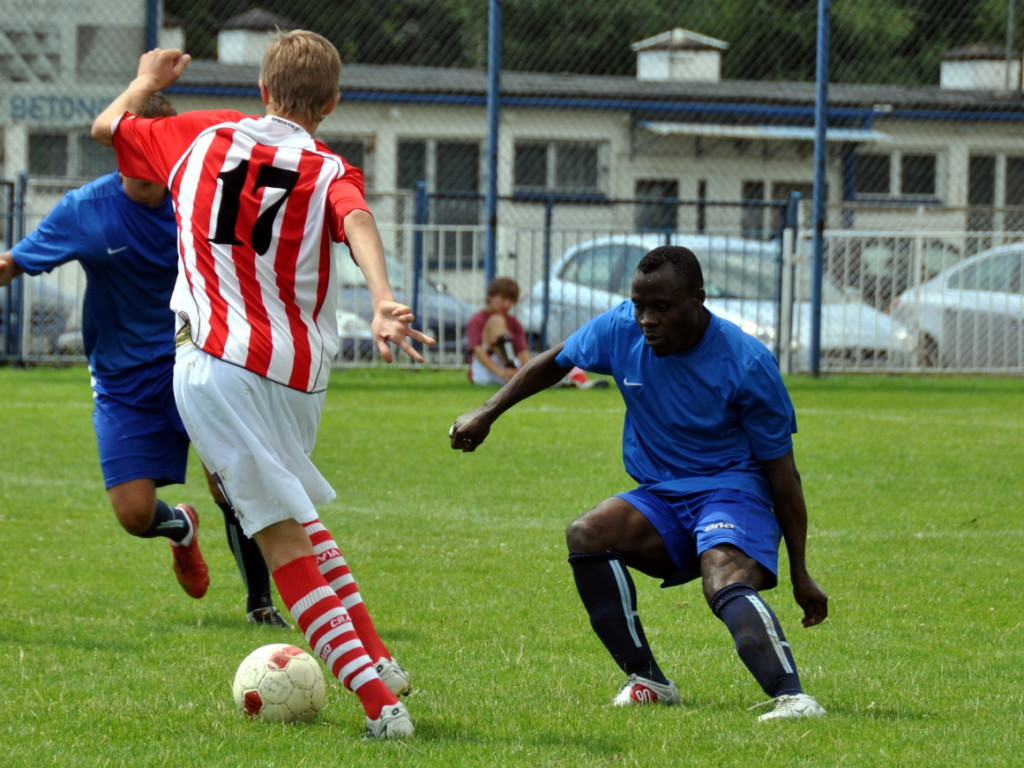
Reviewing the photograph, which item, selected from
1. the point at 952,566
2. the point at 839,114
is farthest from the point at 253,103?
the point at 952,566

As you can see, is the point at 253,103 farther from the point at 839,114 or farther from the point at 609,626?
the point at 609,626

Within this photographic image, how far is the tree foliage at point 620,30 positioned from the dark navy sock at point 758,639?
56.4ft

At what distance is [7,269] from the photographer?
5.64 meters

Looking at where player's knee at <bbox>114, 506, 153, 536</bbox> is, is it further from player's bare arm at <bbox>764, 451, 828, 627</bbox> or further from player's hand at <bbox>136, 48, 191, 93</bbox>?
player's bare arm at <bbox>764, 451, 828, 627</bbox>

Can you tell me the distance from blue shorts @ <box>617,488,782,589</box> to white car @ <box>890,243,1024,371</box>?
12.9 metres

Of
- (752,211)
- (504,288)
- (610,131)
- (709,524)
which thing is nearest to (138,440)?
(709,524)

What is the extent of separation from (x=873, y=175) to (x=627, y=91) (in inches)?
212

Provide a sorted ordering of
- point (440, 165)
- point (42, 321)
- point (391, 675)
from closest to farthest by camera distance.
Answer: point (391, 675), point (42, 321), point (440, 165)

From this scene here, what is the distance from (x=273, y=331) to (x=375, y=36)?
20.0 m

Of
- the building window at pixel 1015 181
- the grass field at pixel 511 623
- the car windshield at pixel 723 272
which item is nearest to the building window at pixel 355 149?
the car windshield at pixel 723 272

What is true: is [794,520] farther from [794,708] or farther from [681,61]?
[681,61]

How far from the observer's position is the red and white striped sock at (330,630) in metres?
4.00

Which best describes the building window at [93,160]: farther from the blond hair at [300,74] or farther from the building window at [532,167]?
the blond hair at [300,74]

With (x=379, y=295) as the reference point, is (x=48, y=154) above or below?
above
